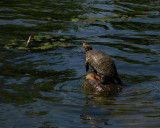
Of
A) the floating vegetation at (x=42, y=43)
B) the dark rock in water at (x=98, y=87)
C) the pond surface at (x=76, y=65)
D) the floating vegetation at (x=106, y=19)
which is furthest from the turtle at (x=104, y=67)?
the floating vegetation at (x=106, y=19)

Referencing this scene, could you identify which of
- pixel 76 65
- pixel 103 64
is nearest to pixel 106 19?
pixel 76 65

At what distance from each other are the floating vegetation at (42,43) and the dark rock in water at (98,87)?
15.4 feet

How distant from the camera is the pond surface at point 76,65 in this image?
7.19 metres

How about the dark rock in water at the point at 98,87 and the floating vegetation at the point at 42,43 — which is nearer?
the dark rock in water at the point at 98,87

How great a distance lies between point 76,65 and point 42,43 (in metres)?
3.01

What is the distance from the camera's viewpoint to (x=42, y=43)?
1382 centimetres

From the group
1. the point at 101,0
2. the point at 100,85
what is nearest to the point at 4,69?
the point at 100,85

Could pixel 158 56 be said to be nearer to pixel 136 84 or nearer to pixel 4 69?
pixel 136 84

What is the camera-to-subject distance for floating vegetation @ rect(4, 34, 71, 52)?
1313 centimetres

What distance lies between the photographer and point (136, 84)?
930cm

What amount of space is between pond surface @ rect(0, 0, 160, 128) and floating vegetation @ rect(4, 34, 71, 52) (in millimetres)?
270

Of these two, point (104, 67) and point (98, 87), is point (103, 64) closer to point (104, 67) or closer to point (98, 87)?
point (104, 67)

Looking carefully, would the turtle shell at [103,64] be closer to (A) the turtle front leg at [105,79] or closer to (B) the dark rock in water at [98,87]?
(A) the turtle front leg at [105,79]

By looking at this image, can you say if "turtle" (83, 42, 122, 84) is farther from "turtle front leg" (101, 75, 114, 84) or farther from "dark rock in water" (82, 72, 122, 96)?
"dark rock in water" (82, 72, 122, 96)
